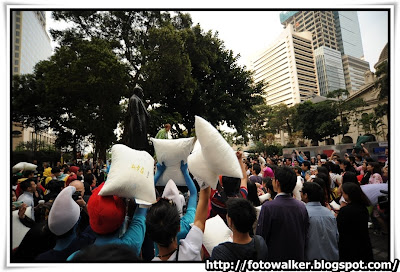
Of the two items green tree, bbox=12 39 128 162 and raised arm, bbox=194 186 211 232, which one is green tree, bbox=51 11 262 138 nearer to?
green tree, bbox=12 39 128 162

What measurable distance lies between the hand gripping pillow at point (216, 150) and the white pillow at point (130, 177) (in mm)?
517

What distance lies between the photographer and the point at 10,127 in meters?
2.06

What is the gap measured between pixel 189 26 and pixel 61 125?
36.4ft

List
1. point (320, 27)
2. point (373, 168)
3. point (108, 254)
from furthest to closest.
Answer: point (320, 27) → point (373, 168) → point (108, 254)

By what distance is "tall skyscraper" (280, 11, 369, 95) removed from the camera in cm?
7236

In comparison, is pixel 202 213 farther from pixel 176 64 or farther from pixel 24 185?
pixel 176 64

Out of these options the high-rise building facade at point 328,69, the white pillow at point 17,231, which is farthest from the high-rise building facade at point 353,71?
the white pillow at point 17,231

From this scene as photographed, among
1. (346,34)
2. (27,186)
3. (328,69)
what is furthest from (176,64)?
(346,34)

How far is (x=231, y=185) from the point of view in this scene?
2.03m

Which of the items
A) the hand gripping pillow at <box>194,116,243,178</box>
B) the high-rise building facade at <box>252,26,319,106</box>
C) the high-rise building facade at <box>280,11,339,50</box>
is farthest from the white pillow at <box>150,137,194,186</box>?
the high-rise building facade at <box>280,11,339,50</box>

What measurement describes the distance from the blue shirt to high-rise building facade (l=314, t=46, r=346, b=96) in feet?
259

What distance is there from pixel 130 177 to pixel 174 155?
28.8 inches
